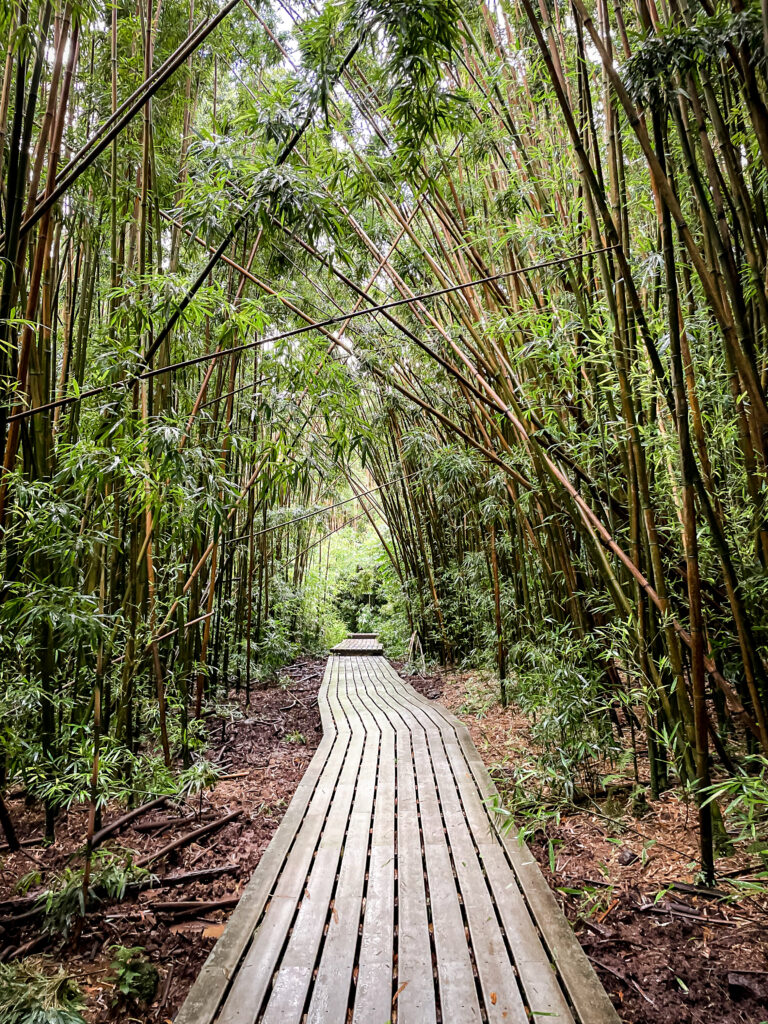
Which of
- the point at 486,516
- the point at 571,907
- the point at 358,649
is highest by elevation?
the point at 486,516

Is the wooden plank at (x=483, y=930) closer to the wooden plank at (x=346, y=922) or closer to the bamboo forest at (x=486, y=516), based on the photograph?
the bamboo forest at (x=486, y=516)

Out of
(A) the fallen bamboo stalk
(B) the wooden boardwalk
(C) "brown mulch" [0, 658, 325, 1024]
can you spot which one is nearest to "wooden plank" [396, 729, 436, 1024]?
(B) the wooden boardwalk

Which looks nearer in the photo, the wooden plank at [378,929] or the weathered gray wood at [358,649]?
the wooden plank at [378,929]

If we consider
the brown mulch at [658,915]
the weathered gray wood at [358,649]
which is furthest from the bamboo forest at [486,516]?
the weathered gray wood at [358,649]

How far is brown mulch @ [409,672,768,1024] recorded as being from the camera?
3.54 feet

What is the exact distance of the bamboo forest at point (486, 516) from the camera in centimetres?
122

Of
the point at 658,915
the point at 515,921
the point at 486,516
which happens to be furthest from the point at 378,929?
the point at 486,516

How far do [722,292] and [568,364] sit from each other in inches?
23.4

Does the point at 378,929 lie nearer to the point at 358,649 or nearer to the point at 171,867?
the point at 171,867

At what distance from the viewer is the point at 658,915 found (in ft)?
4.38

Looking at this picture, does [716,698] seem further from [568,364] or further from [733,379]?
[568,364]

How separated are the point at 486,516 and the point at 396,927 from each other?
2143mm

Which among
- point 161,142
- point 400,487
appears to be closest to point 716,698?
point 161,142

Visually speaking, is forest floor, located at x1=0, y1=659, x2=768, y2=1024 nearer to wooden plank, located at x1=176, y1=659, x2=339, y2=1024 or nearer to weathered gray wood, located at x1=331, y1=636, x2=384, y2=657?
wooden plank, located at x1=176, y1=659, x2=339, y2=1024
